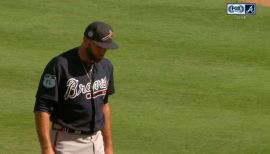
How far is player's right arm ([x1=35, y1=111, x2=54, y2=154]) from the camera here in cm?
575

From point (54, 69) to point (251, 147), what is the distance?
14.9ft

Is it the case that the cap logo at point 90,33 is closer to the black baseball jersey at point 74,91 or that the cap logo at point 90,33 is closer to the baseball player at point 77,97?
the baseball player at point 77,97

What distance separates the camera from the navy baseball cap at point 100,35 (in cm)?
584

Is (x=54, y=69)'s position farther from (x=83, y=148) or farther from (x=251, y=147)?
(x=251, y=147)

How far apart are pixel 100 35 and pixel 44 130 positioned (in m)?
0.85

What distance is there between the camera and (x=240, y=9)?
16.3 meters

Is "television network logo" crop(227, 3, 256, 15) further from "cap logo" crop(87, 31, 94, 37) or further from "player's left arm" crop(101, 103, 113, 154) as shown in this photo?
"cap logo" crop(87, 31, 94, 37)

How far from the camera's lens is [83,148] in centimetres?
616

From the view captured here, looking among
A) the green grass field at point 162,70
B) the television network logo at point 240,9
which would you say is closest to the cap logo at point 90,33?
the green grass field at point 162,70

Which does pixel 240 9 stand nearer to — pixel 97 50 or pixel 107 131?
pixel 107 131

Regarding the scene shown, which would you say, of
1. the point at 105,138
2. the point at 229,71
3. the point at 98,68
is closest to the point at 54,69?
the point at 98,68

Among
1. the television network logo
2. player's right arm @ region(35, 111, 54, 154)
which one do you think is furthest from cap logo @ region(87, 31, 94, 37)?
the television network logo

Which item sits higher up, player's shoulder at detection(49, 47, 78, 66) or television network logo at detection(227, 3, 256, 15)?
player's shoulder at detection(49, 47, 78, 66)

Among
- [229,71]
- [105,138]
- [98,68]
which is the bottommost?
[229,71]
